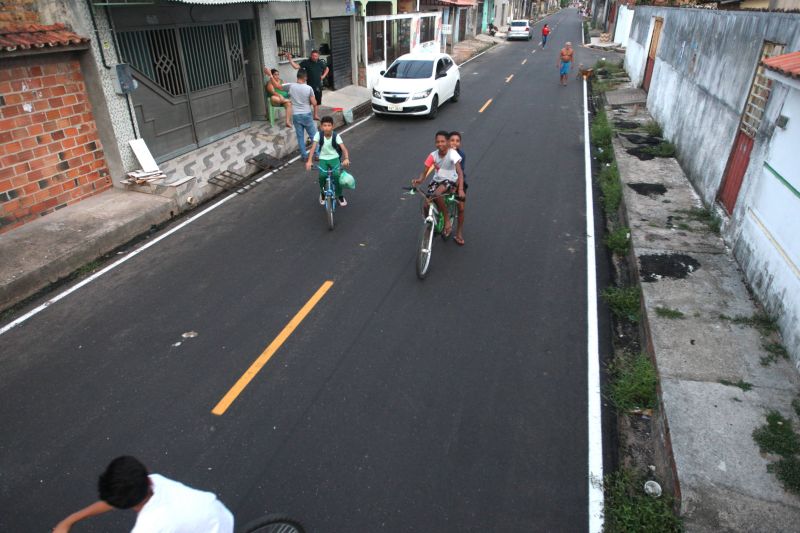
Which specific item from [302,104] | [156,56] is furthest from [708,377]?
[156,56]

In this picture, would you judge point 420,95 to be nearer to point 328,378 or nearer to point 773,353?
point 328,378

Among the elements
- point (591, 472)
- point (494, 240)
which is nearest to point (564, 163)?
point (494, 240)

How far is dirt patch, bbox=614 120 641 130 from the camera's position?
575 inches

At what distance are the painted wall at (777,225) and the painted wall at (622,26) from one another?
3094cm

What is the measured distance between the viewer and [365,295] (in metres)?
6.68

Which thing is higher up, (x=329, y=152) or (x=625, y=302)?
(x=329, y=152)

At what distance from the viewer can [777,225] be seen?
19.8 feet

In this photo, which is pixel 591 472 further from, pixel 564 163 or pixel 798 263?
pixel 564 163

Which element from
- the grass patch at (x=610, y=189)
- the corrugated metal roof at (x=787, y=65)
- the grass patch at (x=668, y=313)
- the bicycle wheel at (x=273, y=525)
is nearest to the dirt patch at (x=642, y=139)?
the grass patch at (x=610, y=189)

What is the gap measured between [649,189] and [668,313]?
4750 millimetres

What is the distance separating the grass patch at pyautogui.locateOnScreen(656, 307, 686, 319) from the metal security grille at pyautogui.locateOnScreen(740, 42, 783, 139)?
3481mm

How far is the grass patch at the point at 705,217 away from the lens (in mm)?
8156

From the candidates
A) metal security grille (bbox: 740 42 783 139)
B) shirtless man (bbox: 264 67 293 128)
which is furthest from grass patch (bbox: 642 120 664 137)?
shirtless man (bbox: 264 67 293 128)

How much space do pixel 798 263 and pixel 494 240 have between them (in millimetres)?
3984
